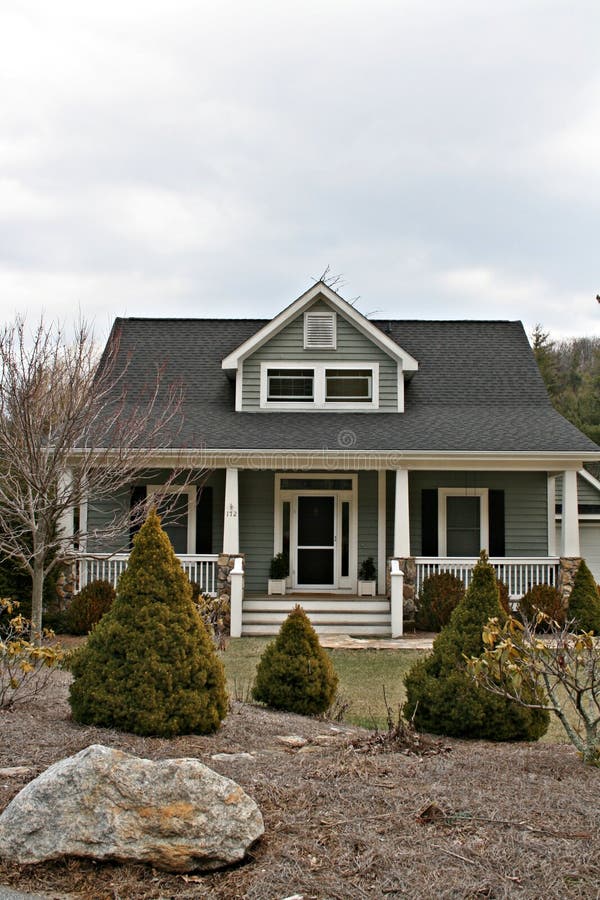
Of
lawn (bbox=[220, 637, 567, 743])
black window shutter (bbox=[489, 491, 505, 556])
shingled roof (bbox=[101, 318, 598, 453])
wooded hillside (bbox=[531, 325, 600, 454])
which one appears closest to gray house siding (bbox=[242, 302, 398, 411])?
shingled roof (bbox=[101, 318, 598, 453])

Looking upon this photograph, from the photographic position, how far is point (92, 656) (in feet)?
20.0

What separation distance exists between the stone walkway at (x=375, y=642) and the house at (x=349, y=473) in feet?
1.50

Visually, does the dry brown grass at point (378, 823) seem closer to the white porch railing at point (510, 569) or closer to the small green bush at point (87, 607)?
the small green bush at point (87, 607)

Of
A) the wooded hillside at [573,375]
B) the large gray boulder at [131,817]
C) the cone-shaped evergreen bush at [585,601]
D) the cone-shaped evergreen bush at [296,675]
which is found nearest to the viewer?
the large gray boulder at [131,817]

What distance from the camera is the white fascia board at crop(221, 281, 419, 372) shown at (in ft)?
56.0

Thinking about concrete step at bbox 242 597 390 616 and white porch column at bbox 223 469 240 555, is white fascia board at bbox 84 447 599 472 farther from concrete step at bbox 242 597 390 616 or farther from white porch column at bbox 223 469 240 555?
concrete step at bbox 242 597 390 616

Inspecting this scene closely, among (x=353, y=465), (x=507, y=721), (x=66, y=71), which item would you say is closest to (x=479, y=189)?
(x=353, y=465)

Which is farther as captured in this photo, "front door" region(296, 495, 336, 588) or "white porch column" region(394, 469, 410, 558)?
"front door" region(296, 495, 336, 588)

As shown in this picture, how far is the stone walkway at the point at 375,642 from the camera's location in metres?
13.2

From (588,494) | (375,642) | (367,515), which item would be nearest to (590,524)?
(588,494)

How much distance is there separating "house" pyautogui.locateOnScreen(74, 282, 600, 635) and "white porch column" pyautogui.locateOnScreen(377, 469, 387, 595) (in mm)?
29

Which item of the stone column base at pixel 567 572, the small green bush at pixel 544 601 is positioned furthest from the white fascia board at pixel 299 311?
the small green bush at pixel 544 601

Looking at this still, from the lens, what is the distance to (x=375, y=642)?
13617 millimetres

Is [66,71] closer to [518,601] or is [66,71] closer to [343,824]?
[343,824]
